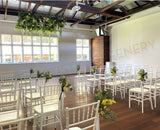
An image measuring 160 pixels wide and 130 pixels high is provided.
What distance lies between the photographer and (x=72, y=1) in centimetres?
567

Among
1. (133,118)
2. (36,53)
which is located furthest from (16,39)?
(133,118)

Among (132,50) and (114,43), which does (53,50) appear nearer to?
(114,43)

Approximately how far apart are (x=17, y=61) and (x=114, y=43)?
24.1 feet

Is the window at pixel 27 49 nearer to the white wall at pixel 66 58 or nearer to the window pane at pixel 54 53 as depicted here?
the window pane at pixel 54 53

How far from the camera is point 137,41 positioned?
27.7 ft

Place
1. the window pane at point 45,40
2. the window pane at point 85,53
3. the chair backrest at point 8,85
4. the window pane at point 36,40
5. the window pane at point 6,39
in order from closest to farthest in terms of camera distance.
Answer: the chair backrest at point 8,85
the window pane at point 6,39
the window pane at point 36,40
the window pane at point 45,40
the window pane at point 85,53

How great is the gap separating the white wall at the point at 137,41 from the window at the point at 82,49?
8.13 feet

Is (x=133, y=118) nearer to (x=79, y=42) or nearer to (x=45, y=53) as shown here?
(x=45, y=53)

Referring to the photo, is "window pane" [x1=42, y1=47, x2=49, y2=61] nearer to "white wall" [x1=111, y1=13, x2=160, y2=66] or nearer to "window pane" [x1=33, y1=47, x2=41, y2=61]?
"window pane" [x1=33, y1=47, x2=41, y2=61]

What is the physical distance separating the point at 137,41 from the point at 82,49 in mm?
4826

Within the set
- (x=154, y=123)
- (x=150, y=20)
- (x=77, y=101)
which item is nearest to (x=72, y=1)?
(x=77, y=101)

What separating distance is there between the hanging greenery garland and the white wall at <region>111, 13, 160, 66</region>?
16.6 feet

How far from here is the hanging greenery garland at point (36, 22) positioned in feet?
17.2

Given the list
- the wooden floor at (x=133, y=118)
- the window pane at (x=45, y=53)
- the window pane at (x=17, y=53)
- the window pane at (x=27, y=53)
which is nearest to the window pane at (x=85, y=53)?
the window pane at (x=45, y=53)
